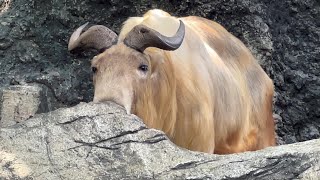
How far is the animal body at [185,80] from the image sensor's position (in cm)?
631

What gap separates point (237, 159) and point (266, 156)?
14 centimetres

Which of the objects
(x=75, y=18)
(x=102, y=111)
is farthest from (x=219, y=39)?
(x=102, y=111)

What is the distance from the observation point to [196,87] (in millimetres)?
6840

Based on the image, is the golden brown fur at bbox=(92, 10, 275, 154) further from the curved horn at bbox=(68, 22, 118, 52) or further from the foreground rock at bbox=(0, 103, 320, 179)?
the foreground rock at bbox=(0, 103, 320, 179)

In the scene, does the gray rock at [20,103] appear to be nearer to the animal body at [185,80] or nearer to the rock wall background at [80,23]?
the rock wall background at [80,23]

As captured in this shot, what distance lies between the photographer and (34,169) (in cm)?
416

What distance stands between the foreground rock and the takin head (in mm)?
1582

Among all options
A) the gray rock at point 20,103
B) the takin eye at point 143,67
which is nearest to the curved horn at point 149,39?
the takin eye at point 143,67

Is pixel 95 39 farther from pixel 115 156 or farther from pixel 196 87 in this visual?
pixel 115 156

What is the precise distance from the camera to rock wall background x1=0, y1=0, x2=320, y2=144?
8.38 m

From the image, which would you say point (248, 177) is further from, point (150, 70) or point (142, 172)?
point (150, 70)

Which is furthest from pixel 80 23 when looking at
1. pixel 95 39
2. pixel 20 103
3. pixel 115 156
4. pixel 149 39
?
pixel 115 156

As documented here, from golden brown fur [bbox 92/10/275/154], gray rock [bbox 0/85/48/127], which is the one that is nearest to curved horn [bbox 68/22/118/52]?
golden brown fur [bbox 92/10/275/154]

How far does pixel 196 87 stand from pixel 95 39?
87 cm
